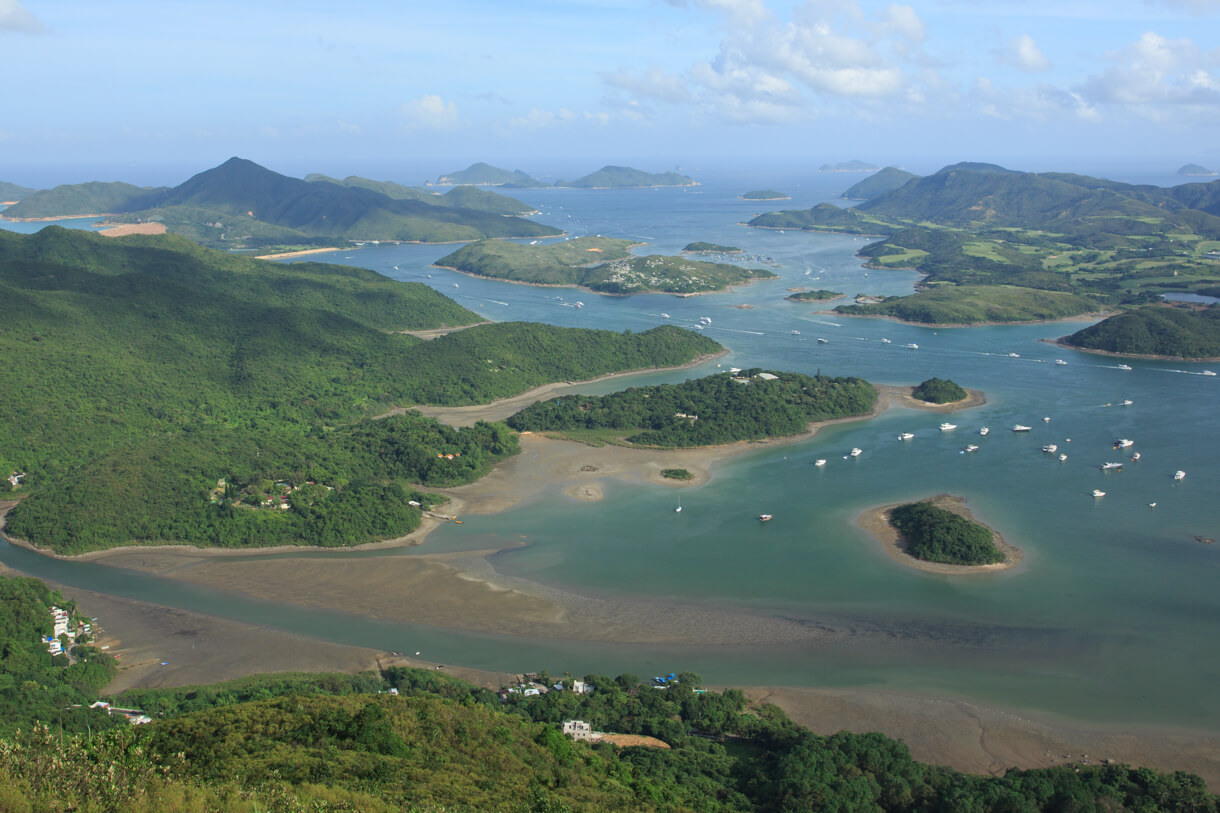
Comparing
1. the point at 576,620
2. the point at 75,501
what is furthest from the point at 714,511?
the point at 75,501

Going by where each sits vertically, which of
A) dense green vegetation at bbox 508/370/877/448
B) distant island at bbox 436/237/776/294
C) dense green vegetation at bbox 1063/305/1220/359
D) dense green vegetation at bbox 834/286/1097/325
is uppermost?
distant island at bbox 436/237/776/294

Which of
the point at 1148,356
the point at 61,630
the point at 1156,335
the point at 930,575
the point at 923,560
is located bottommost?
the point at 61,630

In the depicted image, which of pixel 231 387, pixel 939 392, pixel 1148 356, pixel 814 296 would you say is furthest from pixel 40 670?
pixel 814 296

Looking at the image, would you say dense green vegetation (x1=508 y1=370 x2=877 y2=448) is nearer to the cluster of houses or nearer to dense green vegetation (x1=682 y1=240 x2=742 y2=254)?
the cluster of houses

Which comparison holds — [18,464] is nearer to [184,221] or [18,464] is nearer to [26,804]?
[26,804]

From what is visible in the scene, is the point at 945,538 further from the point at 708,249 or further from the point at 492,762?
the point at 708,249

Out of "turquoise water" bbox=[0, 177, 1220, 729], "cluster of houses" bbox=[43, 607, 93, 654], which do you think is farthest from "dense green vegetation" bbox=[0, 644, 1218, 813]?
"cluster of houses" bbox=[43, 607, 93, 654]
